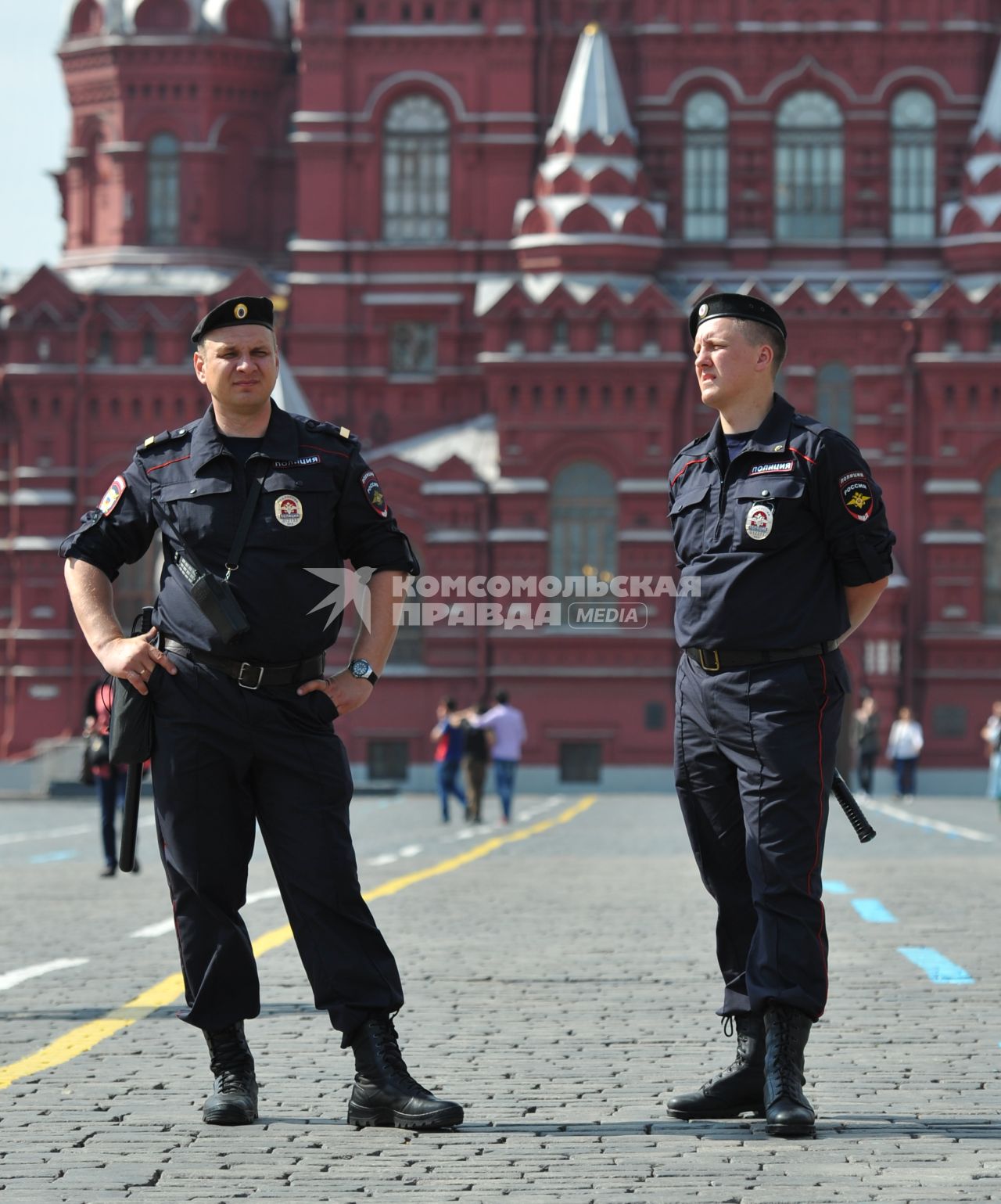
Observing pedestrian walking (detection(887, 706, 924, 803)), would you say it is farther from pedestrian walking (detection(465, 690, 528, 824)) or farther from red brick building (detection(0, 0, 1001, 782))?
pedestrian walking (detection(465, 690, 528, 824))

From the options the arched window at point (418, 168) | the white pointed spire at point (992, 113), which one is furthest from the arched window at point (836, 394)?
the arched window at point (418, 168)

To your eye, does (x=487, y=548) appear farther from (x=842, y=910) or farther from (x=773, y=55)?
(x=842, y=910)

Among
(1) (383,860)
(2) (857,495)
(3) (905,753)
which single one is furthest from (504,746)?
(2) (857,495)

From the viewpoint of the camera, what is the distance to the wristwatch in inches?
288

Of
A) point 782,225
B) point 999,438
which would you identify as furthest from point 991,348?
point 782,225

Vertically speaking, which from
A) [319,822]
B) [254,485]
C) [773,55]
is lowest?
[319,822]

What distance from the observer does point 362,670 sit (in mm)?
7324

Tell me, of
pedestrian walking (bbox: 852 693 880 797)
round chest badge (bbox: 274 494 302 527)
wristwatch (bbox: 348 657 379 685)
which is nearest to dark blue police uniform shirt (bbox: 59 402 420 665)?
round chest badge (bbox: 274 494 302 527)

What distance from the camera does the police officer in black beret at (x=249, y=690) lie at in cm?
712

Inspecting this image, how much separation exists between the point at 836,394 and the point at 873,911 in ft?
136

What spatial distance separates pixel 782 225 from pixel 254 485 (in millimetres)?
51949

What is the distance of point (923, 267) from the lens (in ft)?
189

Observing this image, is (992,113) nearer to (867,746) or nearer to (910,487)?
(910,487)

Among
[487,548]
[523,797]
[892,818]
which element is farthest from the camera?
[487,548]
